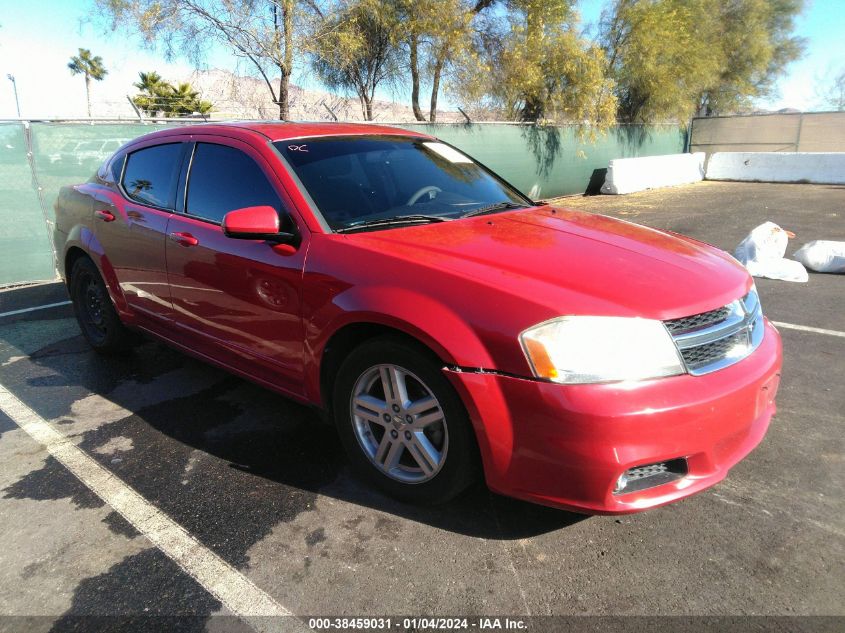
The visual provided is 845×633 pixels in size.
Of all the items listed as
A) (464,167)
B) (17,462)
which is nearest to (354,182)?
(464,167)

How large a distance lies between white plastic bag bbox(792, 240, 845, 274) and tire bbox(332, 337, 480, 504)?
265 inches

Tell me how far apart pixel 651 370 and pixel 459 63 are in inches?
627

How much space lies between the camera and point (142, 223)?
3.87 m

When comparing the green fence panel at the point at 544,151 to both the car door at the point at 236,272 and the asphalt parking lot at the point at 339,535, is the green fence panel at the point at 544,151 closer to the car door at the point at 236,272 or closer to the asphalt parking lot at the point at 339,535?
the car door at the point at 236,272

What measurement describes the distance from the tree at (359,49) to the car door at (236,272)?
40.4ft

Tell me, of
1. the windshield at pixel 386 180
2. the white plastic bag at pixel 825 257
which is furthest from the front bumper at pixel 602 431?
the white plastic bag at pixel 825 257

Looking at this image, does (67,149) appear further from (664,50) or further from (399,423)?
(664,50)

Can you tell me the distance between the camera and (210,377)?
435 cm

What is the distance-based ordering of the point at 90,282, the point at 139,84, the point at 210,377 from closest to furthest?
1. the point at 210,377
2. the point at 90,282
3. the point at 139,84

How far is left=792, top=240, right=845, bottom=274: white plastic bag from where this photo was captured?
7.10 m

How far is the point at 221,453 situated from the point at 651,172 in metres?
20.0

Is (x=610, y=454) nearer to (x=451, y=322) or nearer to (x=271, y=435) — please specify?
(x=451, y=322)

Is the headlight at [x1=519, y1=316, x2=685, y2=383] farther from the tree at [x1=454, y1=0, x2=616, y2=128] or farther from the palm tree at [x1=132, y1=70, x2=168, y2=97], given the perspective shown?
the palm tree at [x1=132, y1=70, x2=168, y2=97]

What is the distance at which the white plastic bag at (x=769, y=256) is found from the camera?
693 cm
